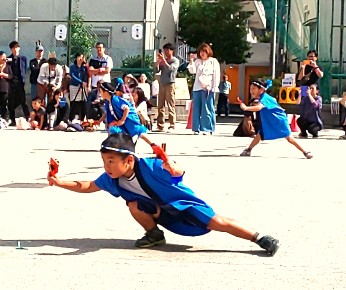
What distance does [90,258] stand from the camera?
6.13 metres

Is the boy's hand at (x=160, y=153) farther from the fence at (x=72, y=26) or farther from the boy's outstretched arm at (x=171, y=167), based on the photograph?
the fence at (x=72, y=26)

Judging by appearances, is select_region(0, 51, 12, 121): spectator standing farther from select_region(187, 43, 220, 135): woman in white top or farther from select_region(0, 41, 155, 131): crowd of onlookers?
select_region(187, 43, 220, 135): woman in white top

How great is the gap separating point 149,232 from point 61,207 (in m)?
1.86

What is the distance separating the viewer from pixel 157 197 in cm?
652

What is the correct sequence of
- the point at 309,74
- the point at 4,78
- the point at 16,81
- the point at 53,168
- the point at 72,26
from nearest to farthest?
the point at 53,168, the point at 309,74, the point at 4,78, the point at 16,81, the point at 72,26

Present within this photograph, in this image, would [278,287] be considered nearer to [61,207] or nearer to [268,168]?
[61,207]

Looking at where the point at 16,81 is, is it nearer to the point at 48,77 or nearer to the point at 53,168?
the point at 48,77

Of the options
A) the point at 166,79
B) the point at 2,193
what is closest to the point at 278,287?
the point at 2,193

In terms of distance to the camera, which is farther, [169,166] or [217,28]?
[217,28]

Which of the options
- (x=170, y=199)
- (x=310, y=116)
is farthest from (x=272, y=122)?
(x=170, y=199)

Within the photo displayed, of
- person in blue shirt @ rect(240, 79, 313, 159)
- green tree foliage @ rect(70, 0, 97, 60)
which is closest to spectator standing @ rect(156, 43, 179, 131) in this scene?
person in blue shirt @ rect(240, 79, 313, 159)

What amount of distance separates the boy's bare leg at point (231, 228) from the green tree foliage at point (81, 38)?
816 inches

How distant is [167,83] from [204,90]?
5.47ft

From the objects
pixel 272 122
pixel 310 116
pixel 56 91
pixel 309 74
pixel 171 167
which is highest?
pixel 309 74
